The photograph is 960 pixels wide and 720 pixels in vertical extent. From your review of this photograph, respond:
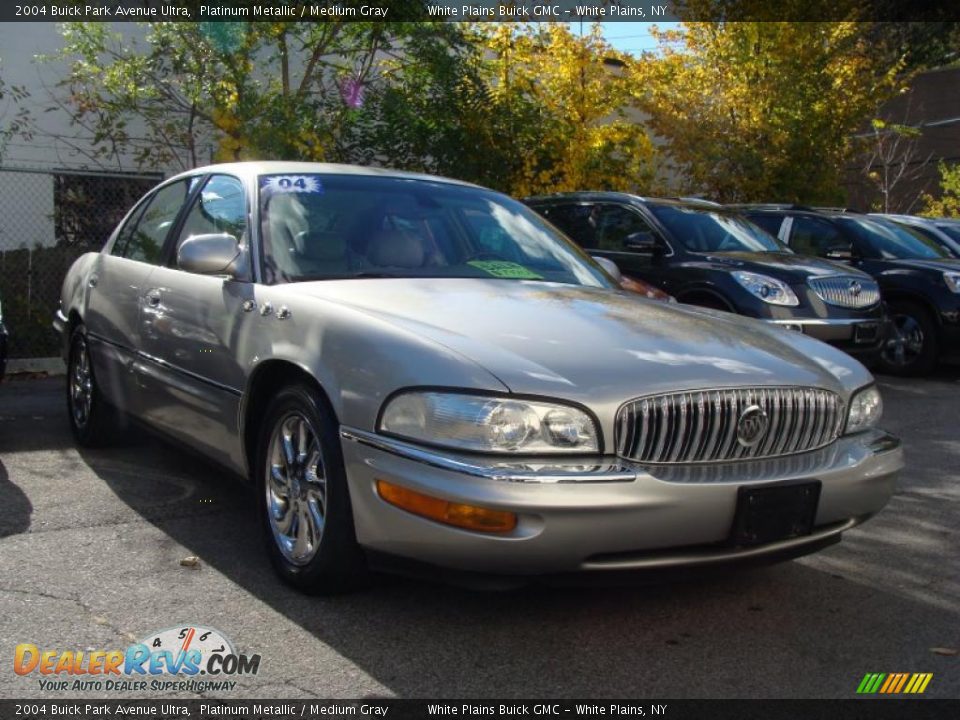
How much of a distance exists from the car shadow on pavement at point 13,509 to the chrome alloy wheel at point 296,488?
138 centimetres

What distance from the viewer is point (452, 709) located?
10.6 ft

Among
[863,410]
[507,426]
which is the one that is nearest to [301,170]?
[507,426]

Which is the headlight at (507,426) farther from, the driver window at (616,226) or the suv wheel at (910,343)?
the suv wheel at (910,343)

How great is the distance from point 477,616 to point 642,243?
5.90 m

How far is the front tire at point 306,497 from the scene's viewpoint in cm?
384

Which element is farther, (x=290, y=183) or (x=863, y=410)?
(x=290, y=183)

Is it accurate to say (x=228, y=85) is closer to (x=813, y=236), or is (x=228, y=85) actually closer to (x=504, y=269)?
(x=813, y=236)

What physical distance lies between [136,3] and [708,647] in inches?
395

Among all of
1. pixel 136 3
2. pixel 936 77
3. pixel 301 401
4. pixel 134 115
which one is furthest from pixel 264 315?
pixel 936 77

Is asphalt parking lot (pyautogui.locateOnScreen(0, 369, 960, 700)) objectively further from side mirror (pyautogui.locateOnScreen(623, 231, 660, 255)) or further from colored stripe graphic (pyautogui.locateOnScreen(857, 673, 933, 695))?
side mirror (pyautogui.locateOnScreen(623, 231, 660, 255))

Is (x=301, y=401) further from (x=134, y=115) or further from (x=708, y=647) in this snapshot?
(x=134, y=115)

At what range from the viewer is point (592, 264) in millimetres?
5465

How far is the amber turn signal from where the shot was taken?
3389 mm

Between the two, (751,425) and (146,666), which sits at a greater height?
(751,425)
